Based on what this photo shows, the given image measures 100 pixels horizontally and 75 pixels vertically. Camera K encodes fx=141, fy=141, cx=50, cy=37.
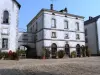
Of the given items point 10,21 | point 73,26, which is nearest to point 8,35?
point 10,21

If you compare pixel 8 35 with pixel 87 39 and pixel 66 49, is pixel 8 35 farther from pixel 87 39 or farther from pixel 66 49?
pixel 87 39

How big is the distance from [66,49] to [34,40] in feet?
26.4

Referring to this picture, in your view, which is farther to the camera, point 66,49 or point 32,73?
point 66,49

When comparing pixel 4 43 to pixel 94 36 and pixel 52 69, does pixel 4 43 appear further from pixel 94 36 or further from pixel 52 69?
pixel 94 36

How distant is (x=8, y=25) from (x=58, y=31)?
11590 millimetres

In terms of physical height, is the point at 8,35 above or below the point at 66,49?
above

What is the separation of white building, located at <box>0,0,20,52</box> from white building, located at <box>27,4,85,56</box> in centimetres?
678

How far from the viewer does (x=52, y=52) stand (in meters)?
30.0

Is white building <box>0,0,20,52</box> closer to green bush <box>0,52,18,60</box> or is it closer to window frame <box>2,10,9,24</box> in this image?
window frame <box>2,10,9,24</box>

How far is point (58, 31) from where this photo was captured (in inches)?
1239

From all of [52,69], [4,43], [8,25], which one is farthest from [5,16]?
[52,69]

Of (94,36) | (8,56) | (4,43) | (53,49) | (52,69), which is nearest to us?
(52,69)

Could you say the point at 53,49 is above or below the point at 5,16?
below

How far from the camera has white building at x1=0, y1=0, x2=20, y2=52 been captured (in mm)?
23748
